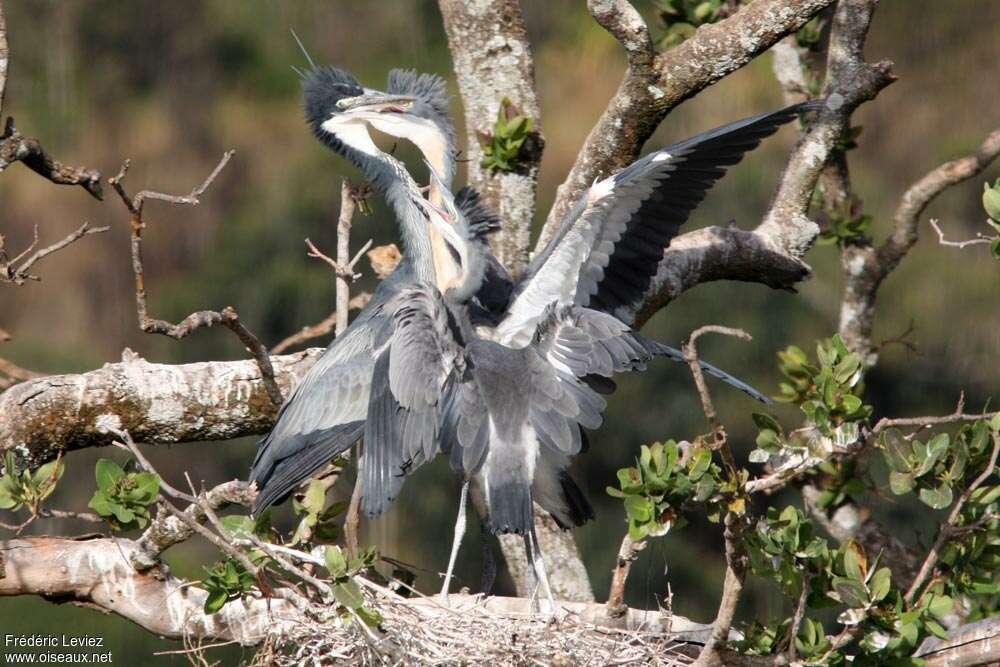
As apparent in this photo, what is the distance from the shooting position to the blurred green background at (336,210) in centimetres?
533

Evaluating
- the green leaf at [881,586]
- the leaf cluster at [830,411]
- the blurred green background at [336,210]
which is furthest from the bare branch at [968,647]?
the blurred green background at [336,210]

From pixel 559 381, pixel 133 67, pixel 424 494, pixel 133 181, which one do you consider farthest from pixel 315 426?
pixel 133 67

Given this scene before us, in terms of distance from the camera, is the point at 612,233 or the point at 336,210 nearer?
the point at 612,233

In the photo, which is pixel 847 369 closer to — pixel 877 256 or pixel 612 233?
pixel 612 233

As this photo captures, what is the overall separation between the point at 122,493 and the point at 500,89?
1220 mm

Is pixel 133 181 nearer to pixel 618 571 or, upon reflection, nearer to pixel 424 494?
pixel 424 494

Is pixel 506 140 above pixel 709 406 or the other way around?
above

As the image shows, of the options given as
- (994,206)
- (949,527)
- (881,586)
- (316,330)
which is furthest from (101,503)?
(994,206)

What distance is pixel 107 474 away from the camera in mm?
2316

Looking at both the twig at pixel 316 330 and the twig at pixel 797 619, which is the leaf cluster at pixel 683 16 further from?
the twig at pixel 797 619

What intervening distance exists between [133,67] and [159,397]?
491 cm

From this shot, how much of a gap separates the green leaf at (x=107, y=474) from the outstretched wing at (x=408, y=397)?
0.39 meters

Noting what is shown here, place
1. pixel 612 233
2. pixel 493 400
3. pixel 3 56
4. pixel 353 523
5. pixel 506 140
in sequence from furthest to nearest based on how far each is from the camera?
pixel 506 140, pixel 612 233, pixel 353 523, pixel 493 400, pixel 3 56

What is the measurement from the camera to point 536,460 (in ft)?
8.46
